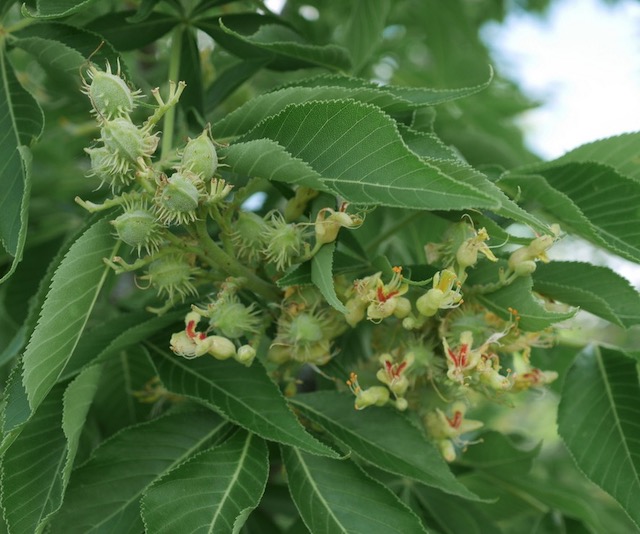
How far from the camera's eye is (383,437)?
1659mm

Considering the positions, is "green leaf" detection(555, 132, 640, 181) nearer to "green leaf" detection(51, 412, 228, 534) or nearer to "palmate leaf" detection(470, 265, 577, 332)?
"palmate leaf" detection(470, 265, 577, 332)

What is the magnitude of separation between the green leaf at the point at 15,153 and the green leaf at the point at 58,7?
23cm

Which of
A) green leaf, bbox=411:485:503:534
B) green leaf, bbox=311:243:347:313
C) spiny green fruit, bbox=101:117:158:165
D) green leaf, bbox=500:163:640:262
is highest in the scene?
green leaf, bbox=500:163:640:262

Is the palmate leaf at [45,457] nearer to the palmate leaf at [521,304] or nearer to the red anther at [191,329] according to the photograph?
the red anther at [191,329]

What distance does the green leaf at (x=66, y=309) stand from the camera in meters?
1.35

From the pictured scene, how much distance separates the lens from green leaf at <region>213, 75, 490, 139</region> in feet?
4.95

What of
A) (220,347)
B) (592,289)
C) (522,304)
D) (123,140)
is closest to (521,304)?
(522,304)

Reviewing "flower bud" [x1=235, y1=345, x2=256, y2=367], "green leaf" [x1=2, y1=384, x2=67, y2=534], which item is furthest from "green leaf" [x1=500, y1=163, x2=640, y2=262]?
"green leaf" [x1=2, y1=384, x2=67, y2=534]

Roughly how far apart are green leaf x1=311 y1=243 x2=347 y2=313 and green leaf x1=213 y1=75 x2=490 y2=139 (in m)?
0.28

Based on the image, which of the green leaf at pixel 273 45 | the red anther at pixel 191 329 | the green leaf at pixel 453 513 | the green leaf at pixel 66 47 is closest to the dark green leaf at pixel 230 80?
the green leaf at pixel 273 45

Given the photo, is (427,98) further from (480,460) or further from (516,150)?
(516,150)

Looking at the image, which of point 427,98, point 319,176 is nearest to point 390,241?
point 427,98

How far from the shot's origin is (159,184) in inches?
54.3

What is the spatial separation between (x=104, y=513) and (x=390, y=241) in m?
1.02
